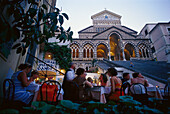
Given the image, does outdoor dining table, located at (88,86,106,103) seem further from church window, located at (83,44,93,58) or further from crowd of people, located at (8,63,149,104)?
church window, located at (83,44,93,58)

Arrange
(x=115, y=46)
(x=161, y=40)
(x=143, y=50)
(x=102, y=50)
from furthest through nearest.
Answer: (x=102, y=50), (x=115, y=46), (x=143, y=50), (x=161, y=40)

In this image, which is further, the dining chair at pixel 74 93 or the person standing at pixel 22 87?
the dining chair at pixel 74 93

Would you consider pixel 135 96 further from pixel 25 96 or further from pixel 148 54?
pixel 148 54

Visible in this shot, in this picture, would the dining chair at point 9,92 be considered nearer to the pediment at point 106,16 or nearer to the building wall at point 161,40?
the building wall at point 161,40

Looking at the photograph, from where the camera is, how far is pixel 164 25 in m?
21.8

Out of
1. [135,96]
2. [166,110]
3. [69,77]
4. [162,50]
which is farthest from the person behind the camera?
[162,50]

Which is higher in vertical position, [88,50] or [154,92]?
[88,50]

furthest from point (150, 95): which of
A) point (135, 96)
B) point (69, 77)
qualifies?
point (69, 77)

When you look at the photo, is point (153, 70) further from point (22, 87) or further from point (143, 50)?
point (143, 50)

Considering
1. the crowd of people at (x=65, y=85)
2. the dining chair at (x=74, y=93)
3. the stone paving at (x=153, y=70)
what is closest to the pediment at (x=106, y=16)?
the stone paving at (x=153, y=70)

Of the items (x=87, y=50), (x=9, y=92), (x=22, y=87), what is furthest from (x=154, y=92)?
(x=87, y=50)

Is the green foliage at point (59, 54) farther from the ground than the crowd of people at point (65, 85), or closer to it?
farther from the ground

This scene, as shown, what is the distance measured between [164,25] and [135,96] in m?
26.2

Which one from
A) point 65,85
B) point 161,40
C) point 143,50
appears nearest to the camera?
point 65,85
